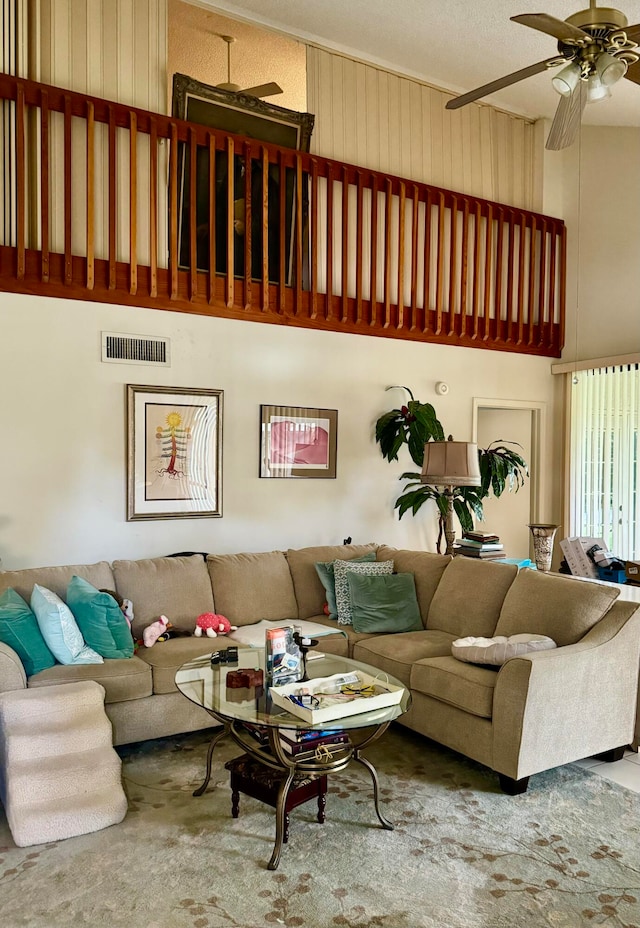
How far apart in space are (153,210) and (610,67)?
9.54 ft

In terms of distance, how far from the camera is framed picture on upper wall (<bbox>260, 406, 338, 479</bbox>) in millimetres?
5391

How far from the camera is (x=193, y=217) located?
5.02 metres

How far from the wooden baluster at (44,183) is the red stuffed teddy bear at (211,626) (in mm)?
2280

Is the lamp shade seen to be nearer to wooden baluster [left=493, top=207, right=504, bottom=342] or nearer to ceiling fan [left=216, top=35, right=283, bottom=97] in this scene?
wooden baluster [left=493, top=207, right=504, bottom=342]

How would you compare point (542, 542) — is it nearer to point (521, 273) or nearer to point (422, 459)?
point (422, 459)

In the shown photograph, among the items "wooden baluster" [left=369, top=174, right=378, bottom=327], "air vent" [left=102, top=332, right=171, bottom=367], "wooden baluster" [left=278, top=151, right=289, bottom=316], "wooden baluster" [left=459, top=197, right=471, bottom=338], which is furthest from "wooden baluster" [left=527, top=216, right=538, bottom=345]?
"air vent" [left=102, top=332, right=171, bottom=367]

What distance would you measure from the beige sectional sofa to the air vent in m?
1.36

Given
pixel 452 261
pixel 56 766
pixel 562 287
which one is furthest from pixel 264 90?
pixel 56 766

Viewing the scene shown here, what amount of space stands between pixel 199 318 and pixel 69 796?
3224 millimetres

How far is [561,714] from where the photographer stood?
3279mm

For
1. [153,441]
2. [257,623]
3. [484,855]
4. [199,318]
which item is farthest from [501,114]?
[484,855]

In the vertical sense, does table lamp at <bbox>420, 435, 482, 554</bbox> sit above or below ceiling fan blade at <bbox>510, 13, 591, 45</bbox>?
below

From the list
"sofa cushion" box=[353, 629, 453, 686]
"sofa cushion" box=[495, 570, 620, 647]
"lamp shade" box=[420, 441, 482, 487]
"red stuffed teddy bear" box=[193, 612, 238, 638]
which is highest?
"lamp shade" box=[420, 441, 482, 487]

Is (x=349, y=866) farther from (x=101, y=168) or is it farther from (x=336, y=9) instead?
(x=336, y=9)
